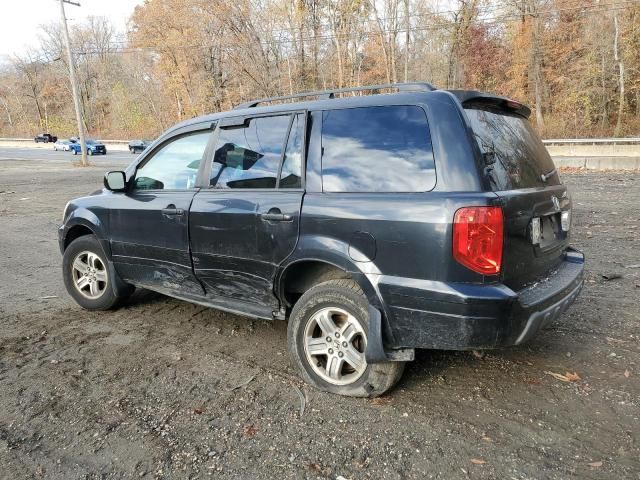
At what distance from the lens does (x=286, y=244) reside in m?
3.23

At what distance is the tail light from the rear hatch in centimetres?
7

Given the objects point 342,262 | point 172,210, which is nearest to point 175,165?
point 172,210

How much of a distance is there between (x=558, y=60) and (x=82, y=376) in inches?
1549

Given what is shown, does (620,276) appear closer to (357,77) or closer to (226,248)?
(226,248)

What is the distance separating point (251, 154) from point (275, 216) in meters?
0.63

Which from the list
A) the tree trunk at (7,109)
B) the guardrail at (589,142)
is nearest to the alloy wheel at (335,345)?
the guardrail at (589,142)

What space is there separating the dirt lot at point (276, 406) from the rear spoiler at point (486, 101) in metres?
1.76

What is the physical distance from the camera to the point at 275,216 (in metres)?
3.26

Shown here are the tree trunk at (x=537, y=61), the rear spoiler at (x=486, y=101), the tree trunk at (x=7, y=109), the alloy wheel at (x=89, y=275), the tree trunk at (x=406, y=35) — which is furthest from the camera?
the tree trunk at (x=7, y=109)

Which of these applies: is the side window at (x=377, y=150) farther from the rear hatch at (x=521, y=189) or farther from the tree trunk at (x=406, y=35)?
the tree trunk at (x=406, y=35)

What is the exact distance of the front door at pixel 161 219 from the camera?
3.92 metres

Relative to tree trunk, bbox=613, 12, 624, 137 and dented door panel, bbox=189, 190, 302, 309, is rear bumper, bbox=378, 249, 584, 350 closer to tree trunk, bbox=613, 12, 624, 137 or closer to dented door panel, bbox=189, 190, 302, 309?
dented door panel, bbox=189, 190, 302, 309

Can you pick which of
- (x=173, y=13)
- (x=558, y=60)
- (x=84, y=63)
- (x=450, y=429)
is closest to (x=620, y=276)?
(x=450, y=429)

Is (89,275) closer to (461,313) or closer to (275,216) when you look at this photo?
(275,216)
